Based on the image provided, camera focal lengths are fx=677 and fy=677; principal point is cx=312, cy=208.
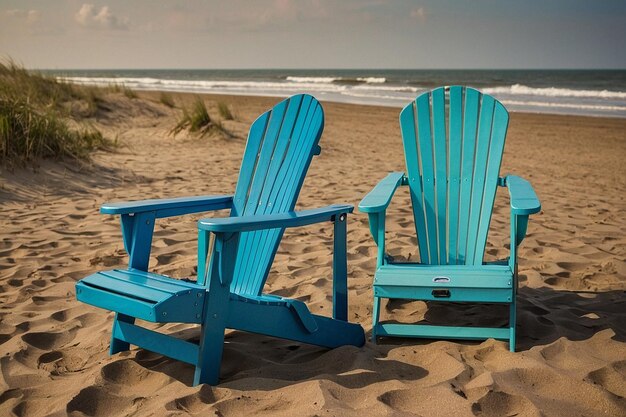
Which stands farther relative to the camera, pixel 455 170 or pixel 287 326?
pixel 455 170

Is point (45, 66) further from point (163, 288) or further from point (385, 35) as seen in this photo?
point (385, 35)

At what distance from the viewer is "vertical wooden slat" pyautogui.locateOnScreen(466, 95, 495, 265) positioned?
3.23 metres

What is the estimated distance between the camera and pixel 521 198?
2750 millimetres

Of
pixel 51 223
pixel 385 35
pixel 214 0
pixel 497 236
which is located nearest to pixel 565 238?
pixel 497 236

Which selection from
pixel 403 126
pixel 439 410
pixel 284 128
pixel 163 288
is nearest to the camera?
pixel 439 410

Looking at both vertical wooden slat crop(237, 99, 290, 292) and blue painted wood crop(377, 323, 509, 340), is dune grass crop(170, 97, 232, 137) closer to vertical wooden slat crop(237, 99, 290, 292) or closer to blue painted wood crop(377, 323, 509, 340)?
vertical wooden slat crop(237, 99, 290, 292)

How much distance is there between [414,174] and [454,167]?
20 cm

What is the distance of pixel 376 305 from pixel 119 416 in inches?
44.4

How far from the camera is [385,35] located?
192ft

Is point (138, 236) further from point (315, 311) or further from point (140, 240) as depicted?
point (315, 311)

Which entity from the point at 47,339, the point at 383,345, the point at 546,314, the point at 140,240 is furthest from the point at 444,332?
the point at 47,339

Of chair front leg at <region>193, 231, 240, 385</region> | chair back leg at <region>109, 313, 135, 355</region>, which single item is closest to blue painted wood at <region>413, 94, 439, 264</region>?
chair front leg at <region>193, 231, 240, 385</region>

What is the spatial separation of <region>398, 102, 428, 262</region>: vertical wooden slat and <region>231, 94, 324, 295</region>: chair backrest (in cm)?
59

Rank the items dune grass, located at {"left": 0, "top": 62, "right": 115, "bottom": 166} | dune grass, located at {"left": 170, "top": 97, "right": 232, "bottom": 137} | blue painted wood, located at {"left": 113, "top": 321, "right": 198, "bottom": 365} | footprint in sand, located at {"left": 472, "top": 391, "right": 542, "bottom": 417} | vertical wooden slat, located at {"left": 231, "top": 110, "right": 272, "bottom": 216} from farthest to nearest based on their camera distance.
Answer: dune grass, located at {"left": 170, "top": 97, "right": 232, "bottom": 137}, dune grass, located at {"left": 0, "top": 62, "right": 115, "bottom": 166}, vertical wooden slat, located at {"left": 231, "top": 110, "right": 272, "bottom": 216}, blue painted wood, located at {"left": 113, "top": 321, "right": 198, "bottom": 365}, footprint in sand, located at {"left": 472, "top": 391, "right": 542, "bottom": 417}
